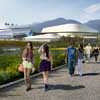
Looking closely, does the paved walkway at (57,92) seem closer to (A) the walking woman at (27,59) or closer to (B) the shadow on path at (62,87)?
(B) the shadow on path at (62,87)

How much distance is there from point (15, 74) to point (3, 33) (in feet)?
513

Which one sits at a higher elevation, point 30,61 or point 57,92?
point 30,61

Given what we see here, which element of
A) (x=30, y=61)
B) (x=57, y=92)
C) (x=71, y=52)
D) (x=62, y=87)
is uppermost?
(x=30, y=61)

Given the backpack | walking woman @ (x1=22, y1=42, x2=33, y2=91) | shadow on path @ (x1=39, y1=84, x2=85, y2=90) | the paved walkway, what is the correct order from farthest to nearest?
1. the backpack
2. shadow on path @ (x1=39, y1=84, x2=85, y2=90)
3. walking woman @ (x1=22, y1=42, x2=33, y2=91)
4. the paved walkway

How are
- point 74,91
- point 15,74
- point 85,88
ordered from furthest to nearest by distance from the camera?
point 15,74 < point 85,88 < point 74,91

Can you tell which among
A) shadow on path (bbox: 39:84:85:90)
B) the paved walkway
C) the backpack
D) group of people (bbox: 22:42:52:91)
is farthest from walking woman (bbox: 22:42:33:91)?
the backpack

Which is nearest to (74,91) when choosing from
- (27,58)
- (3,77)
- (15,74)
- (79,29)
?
(27,58)

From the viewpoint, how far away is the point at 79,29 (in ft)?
541

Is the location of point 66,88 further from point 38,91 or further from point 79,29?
point 79,29

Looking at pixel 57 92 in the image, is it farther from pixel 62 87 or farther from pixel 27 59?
pixel 27 59

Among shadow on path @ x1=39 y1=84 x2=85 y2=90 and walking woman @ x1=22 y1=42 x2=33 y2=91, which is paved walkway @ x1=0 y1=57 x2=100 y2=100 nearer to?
shadow on path @ x1=39 y1=84 x2=85 y2=90

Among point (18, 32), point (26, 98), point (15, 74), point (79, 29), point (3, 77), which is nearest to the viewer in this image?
point (26, 98)

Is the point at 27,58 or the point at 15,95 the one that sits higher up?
the point at 27,58

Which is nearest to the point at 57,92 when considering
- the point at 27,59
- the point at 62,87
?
the point at 62,87
